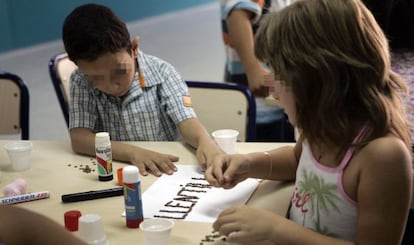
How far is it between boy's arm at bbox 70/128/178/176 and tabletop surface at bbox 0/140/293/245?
23 mm

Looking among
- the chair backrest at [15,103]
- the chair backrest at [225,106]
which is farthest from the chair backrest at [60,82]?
the chair backrest at [225,106]

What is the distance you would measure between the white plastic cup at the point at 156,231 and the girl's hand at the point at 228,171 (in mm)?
288

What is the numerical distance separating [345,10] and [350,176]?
0.32 m

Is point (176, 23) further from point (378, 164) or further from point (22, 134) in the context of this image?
point (378, 164)

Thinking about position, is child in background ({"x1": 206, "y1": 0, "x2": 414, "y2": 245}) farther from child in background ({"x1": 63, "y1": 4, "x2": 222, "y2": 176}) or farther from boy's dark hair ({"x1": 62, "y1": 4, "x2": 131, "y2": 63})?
boy's dark hair ({"x1": 62, "y1": 4, "x2": 131, "y2": 63})

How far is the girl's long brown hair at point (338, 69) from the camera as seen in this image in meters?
1.22

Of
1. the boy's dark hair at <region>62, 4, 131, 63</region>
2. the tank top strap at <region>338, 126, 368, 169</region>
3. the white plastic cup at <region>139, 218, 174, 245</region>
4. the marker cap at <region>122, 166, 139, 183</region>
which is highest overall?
the boy's dark hair at <region>62, 4, 131, 63</region>

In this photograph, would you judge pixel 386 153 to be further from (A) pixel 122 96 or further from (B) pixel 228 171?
(A) pixel 122 96

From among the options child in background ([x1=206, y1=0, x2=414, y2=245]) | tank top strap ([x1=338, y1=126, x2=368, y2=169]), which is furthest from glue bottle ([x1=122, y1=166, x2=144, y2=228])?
tank top strap ([x1=338, y1=126, x2=368, y2=169])

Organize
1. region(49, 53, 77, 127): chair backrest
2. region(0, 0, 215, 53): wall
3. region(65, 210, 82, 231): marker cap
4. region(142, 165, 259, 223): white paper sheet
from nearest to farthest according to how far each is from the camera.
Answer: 1. region(65, 210, 82, 231): marker cap
2. region(142, 165, 259, 223): white paper sheet
3. region(49, 53, 77, 127): chair backrest
4. region(0, 0, 215, 53): wall

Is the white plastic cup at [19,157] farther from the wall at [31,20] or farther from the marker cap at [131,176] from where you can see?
the wall at [31,20]

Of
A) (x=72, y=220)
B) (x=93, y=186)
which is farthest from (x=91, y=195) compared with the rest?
(x=72, y=220)

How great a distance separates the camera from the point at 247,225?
50.9 inches

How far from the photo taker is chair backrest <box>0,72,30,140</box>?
100 inches
